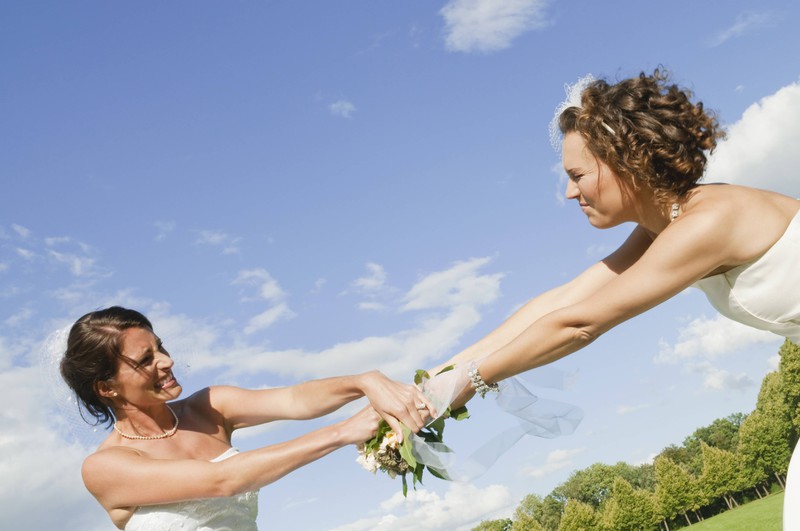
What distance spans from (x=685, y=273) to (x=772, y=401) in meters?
74.0

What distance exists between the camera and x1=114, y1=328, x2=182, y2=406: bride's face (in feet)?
18.9

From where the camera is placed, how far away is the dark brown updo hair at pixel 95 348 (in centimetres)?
576

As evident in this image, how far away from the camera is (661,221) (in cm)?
524

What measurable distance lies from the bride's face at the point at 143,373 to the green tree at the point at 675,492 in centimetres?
7459

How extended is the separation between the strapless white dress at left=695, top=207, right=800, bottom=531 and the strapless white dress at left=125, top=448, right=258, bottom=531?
3.62 meters

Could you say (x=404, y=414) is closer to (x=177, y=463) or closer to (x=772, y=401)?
(x=177, y=463)

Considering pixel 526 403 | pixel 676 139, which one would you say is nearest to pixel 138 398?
pixel 526 403

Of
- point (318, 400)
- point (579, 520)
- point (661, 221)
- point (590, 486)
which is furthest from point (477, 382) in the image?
point (590, 486)

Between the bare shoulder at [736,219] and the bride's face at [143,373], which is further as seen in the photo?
the bride's face at [143,373]

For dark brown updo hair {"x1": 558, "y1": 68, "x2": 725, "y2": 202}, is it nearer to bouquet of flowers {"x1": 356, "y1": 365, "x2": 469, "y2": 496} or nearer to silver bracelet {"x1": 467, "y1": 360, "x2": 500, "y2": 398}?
silver bracelet {"x1": 467, "y1": 360, "x2": 500, "y2": 398}

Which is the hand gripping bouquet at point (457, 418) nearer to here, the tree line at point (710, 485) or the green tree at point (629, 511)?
the tree line at point (710, 485)

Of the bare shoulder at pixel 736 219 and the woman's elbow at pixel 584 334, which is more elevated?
the bare shoulder at pixel 736 219

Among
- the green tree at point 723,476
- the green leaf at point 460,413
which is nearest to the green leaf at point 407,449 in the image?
the green leaf at point 460,413

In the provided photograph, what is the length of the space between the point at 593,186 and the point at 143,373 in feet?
11.5
